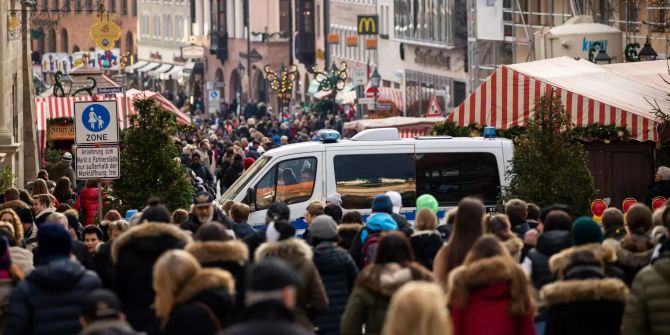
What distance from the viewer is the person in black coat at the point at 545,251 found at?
11930 mm

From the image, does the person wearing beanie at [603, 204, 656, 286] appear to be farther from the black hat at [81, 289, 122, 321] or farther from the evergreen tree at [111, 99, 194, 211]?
the evergreen tree at [111, 99, 194, 211]

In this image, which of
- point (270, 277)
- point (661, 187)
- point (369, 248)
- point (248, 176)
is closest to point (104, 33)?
point (248, 176)

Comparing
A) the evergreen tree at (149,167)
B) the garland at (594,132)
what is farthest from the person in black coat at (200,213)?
the garland at (594,132)

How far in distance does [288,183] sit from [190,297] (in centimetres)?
1184

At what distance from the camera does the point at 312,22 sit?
91.9m

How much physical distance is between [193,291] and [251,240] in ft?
11.3

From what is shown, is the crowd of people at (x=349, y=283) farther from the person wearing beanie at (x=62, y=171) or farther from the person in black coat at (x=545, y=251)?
the person wearing beanie at (x=62, y=171)

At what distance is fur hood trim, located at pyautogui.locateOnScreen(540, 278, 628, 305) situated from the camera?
10.3 meters

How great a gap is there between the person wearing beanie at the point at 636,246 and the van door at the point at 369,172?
9317 millimetres

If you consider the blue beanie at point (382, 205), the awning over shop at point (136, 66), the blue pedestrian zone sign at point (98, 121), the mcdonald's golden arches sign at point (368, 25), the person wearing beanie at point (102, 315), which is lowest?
the person wearing beanie at point (102, 315)

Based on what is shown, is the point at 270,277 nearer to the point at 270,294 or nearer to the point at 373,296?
the point at 270,294

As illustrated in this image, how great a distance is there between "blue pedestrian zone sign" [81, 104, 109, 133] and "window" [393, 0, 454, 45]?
4337 centimetres

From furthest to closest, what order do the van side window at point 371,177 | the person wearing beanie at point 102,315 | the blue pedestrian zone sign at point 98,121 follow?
the van side window at point 371,177, the blue pedestrian zone sign at point 98,121, the person wearing beanie at point 102,315

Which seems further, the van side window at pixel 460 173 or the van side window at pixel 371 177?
the van side window at pixel 460 173
